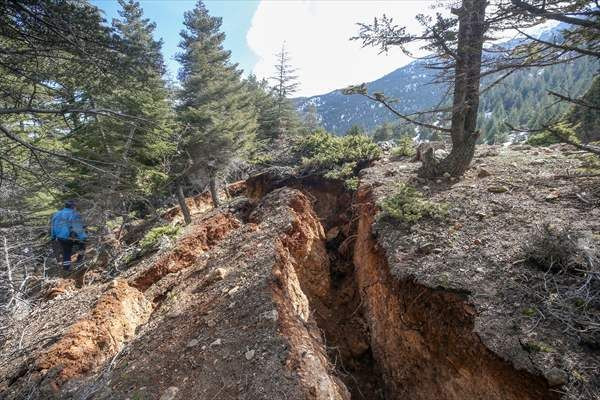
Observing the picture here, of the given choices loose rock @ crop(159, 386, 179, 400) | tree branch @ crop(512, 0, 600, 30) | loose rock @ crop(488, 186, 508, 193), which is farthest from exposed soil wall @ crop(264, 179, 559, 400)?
tree branch @ crop(512, 0, 600, 30)

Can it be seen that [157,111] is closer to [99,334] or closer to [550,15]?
[99,334]

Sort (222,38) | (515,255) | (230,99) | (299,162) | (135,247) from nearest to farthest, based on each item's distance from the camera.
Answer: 1. (515,255)
2. (135,247)
3. (299,162)
4. (230,99)
5. (222,38)

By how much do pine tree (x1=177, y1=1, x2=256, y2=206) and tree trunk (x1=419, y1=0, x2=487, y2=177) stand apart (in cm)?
763

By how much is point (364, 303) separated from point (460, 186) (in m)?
2.83

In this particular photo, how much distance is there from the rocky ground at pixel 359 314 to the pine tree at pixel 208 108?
18.4 ft

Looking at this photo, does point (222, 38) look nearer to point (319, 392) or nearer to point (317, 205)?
point (317, 205)

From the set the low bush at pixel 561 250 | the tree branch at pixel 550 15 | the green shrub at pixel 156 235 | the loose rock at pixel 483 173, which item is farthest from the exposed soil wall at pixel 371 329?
the green shrub at pixel 156 235

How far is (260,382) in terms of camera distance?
267 centimetres

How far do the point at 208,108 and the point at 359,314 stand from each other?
940 cm

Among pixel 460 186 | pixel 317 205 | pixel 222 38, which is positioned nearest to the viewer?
pixel 460 186

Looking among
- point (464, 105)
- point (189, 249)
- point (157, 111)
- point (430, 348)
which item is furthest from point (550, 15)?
point (157, 111)

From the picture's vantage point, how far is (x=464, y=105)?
16.4ft

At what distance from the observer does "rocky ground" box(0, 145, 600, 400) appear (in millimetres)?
2559

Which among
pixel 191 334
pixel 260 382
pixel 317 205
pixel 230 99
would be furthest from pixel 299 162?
pixel 260 382
